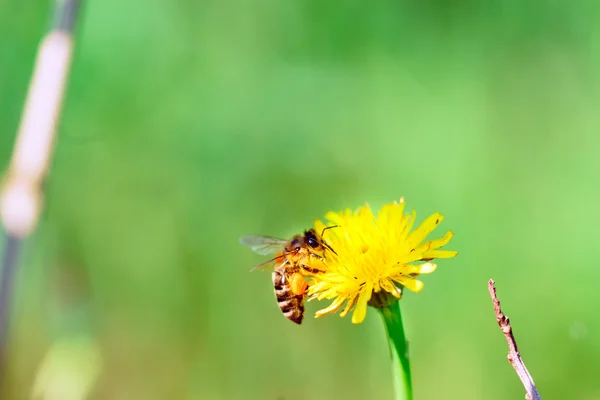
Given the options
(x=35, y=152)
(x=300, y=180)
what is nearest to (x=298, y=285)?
(x=35, y=152)

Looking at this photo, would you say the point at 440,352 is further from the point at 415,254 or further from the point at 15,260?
the point at 15,260

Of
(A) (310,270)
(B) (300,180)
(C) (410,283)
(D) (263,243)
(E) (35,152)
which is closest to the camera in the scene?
(E) (35,152)

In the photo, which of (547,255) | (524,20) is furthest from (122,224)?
(524,20)

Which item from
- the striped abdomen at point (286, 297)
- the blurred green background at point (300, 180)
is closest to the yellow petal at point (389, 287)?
the striped abdomen at point (286, 297)

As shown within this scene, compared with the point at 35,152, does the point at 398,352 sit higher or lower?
lower

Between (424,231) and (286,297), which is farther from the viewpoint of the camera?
(286,297)

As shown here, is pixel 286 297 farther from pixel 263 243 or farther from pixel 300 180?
pixel 300 180

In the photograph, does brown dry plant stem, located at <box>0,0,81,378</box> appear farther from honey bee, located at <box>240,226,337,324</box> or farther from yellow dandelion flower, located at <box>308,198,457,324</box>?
honey bee, located at <box>240,226,337,324</box>
